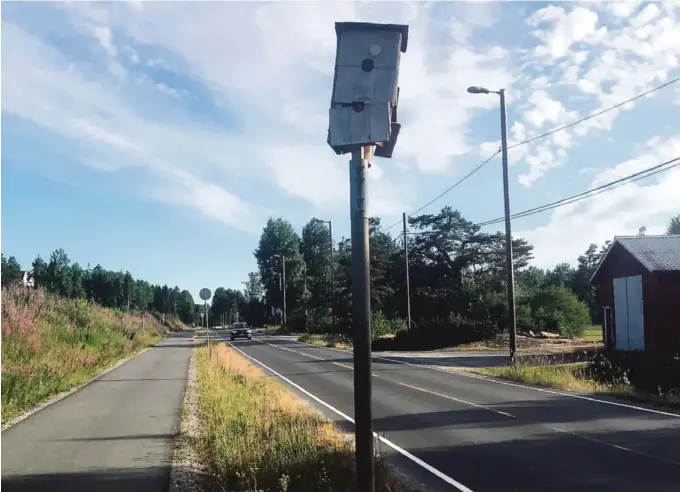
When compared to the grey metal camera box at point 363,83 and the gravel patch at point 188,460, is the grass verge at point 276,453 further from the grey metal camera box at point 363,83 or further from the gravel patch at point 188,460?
the grey metal camera box at point 363,83

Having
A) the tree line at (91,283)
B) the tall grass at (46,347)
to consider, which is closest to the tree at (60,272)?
the tree line at (91,283)

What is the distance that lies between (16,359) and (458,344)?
2975 centimetres

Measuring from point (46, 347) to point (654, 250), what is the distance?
2562cm

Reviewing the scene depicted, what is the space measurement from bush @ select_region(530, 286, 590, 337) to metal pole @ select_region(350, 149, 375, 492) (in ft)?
144

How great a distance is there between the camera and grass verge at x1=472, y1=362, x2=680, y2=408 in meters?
14.6

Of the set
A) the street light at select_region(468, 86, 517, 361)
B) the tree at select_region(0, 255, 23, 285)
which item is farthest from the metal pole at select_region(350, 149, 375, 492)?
the tree at select_region(0, 255, 23, 285)

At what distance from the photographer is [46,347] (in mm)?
19797

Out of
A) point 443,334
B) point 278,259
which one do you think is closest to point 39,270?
point 278,259

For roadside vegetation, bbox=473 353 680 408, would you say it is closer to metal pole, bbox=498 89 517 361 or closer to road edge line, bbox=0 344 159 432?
metal pole, bbox=498 89 517 361

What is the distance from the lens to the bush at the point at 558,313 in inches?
1906

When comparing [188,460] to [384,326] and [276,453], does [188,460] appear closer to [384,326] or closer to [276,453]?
[276,453]

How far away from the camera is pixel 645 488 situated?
727cm

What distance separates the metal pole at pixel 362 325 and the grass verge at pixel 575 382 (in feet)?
38.4

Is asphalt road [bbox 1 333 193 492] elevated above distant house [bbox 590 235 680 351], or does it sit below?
below
